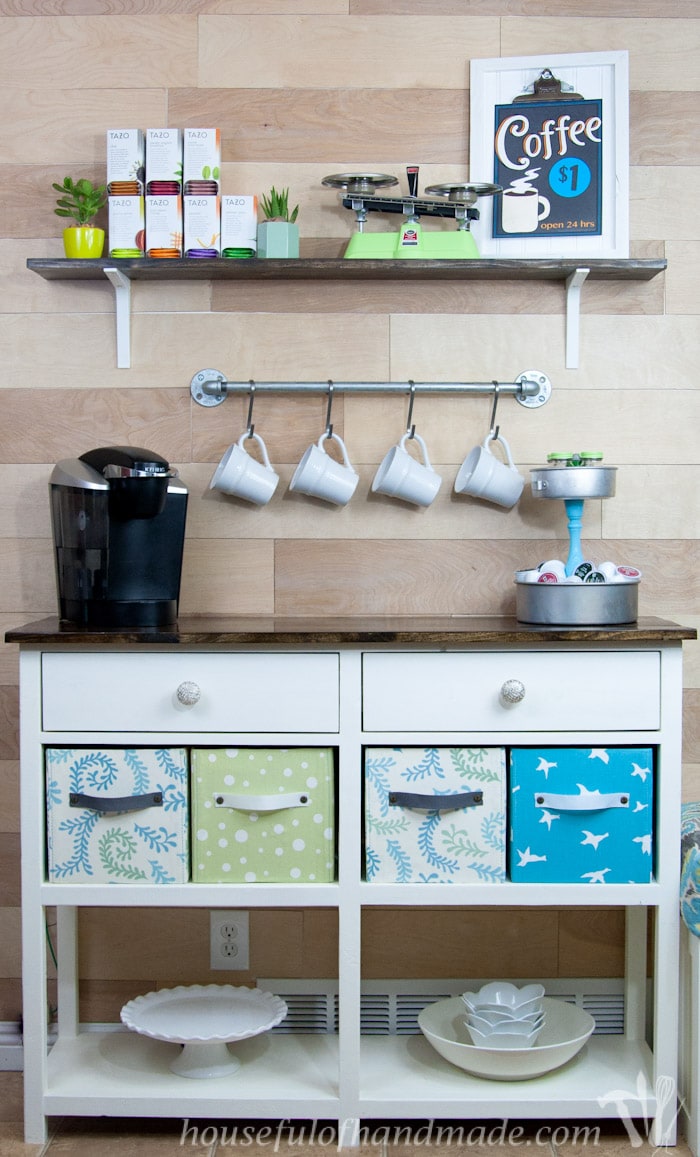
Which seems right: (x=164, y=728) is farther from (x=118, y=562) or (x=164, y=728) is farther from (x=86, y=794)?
(x=118, y=562)

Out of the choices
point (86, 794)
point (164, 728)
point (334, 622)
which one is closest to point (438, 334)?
point (334, 622)

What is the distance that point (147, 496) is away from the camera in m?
1.99

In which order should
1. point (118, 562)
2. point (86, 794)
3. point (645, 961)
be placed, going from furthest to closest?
1. point (645, 961)
2. point (118, 562)
3. point (86, 794)

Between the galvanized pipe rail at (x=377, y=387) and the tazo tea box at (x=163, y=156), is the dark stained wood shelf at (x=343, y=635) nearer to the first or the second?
the galvanized pipe rail at (x=377, y=387)

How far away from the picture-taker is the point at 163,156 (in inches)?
85.4

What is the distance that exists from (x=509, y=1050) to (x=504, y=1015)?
11cm

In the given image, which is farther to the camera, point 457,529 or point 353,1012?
point 457,529

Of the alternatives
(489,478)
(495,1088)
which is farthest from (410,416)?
(495,1088)

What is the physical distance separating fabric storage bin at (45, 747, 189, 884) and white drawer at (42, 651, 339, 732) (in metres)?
0.06

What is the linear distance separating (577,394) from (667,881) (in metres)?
0.94

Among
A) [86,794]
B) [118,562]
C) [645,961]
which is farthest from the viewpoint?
[645,961]

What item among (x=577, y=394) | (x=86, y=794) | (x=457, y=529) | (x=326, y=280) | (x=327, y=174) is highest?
(x=327, y=174)

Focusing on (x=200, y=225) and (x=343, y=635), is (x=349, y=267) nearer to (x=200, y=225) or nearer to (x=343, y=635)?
Answer: (x=200, y=225)

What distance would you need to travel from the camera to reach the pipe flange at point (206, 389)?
2.26 m
